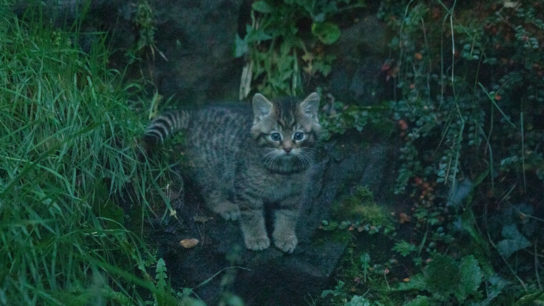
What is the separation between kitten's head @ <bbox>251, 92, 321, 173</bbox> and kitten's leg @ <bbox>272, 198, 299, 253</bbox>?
0.26 metres

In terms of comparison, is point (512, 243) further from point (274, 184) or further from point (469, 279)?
point (274, 184)

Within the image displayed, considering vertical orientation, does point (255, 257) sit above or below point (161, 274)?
below

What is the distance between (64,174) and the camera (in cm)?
454

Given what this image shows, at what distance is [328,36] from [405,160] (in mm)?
1405

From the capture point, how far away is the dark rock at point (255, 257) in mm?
4680

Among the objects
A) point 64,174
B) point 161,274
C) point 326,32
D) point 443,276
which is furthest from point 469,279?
point 64,174

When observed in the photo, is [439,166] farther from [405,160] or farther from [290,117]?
[290,117]

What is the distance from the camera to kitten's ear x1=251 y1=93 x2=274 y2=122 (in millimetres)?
5008

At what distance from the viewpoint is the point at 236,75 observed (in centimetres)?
637

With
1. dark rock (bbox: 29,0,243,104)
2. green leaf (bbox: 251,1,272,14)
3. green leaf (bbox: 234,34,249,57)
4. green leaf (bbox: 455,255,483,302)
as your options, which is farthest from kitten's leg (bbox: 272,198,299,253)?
green leaf (bbox: 251,1,272,14)

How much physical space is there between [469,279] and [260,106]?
183cm

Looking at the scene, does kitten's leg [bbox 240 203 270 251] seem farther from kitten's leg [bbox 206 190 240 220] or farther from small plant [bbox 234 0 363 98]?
small plant [bbox 234 0 363 98]

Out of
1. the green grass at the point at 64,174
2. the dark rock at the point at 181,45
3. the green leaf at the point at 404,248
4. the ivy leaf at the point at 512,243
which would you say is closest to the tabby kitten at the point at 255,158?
the green grass at the point at 64,174

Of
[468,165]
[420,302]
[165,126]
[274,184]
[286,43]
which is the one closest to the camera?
[420,302]
